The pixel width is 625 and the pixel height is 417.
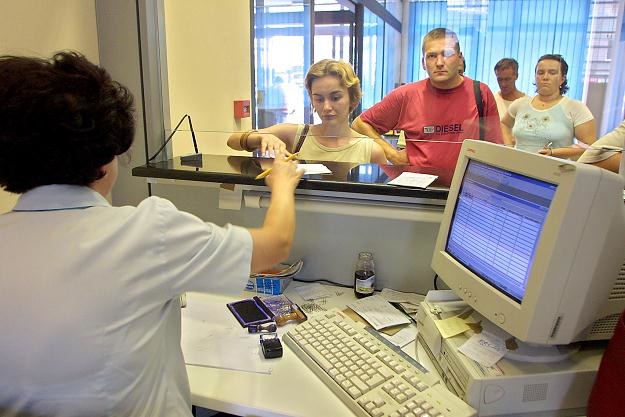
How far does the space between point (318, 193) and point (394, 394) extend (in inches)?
24.6

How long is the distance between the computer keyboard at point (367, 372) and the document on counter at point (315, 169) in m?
0.44

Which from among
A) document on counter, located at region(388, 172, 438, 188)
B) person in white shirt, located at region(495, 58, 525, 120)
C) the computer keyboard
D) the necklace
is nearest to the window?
person in white shirt, located at region(495, 58, 525, 120)

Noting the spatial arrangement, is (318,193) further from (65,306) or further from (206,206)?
(65,306)

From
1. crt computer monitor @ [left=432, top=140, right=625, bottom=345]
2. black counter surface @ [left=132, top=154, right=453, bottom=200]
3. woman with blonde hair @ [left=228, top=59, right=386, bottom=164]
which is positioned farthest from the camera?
woman with blonde hair @ [left=228, top=59, right=386, bottom=164]

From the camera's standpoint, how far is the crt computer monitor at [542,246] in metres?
0.84

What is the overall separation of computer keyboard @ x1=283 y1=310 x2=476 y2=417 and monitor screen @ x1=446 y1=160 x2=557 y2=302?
242 millimetres

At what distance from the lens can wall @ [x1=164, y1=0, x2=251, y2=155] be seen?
1958 mm

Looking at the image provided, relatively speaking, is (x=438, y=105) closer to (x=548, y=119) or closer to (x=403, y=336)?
(x=548, y=119)

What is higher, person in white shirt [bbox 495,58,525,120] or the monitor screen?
person in white shirt [bbox 495,58,525,120]

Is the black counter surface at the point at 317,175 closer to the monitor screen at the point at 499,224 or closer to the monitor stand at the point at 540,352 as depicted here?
the monitor screen at the point at 499,224

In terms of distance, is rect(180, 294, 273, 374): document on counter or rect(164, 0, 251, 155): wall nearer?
rect(180, 294, 273, 374): document on counter

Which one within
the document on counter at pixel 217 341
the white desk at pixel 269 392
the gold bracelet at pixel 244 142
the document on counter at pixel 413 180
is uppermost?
the gold bracelet at pixel 244 142

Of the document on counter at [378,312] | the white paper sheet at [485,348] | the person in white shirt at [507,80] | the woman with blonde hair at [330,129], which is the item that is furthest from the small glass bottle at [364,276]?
the person in white shirt at [507,80]

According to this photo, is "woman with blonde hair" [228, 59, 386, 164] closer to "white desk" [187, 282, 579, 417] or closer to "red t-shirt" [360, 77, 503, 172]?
"red t-shirt" [360, 77, 503, 172]
